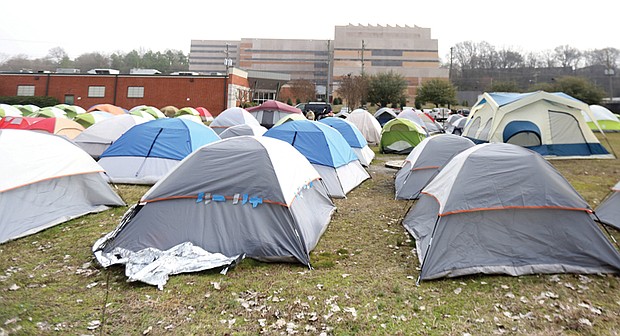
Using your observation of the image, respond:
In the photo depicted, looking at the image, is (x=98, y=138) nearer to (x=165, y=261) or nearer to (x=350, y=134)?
(x=350, y=134)

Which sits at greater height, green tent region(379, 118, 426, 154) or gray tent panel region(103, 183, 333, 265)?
green tent region(379, 118, 426, 154)

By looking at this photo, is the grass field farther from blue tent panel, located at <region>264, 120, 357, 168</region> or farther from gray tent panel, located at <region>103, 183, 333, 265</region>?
blue tent panel, located at <region>264, 120, 357, 168</region>

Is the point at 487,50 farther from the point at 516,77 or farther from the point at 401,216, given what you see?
the point at 401,216

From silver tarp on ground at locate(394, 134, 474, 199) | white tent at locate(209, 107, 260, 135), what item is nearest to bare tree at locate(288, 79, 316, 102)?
white tent at locate(209, 107, 260, 135)

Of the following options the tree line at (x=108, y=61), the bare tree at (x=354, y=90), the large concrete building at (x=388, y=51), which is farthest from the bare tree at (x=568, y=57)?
the tree line at (x=108, y=61)

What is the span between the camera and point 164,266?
178 inches

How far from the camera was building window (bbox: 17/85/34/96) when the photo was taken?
Answer: 3750cm

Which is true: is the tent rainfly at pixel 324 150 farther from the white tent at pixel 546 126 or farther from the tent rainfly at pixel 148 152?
the white tent at pixel 546 126

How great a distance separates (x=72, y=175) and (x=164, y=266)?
3372 mm

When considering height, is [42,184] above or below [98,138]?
below

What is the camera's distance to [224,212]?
16.9 feet

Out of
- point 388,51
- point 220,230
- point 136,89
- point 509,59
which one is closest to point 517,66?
point 509,59

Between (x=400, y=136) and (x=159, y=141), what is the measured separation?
10703 millimetres

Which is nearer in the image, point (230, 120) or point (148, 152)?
point (148, 152)
